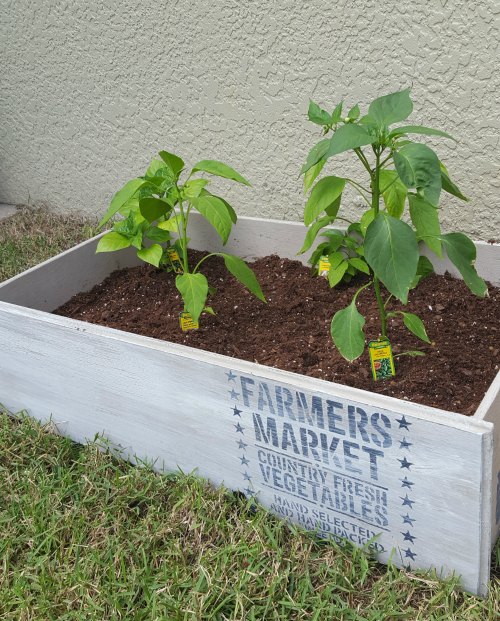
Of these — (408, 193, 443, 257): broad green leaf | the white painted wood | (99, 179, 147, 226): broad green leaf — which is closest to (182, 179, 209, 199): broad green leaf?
(99, 179, 147, 226): broad green leaf

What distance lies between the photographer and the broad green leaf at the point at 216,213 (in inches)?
62.0

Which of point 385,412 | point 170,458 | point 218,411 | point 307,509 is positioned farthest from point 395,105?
point 170,458

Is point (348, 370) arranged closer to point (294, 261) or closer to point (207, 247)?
point (294, 261)

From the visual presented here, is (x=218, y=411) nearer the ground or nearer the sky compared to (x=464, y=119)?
nearer the ground

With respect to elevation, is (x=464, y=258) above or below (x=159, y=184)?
below

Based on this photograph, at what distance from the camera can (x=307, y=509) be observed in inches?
51.2

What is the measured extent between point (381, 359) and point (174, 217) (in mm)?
748

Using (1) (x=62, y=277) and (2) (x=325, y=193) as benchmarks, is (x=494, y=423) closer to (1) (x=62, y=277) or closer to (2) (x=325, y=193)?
(2) (x=325, y=193)

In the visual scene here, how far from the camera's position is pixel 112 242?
6.07 feet

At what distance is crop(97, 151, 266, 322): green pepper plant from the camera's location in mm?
1539

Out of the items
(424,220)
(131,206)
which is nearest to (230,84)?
(131,206)

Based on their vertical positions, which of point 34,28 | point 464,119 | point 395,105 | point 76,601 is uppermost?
point 34,28

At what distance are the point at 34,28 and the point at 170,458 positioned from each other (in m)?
2.27

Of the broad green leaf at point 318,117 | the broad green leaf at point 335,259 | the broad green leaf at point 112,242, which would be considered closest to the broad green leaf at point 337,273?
the broad green leaf at point 335,259
